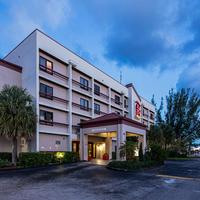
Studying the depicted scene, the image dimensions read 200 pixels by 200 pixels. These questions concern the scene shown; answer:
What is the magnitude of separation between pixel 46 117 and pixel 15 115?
484cm

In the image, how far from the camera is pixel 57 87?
26266mm

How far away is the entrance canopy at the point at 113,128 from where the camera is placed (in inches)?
902

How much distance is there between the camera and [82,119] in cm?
2967

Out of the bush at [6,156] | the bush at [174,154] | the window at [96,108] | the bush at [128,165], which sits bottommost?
the bush at [174,154]

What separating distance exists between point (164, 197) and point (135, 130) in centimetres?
1630

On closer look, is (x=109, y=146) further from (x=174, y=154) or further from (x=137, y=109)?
(x=174, y=154)

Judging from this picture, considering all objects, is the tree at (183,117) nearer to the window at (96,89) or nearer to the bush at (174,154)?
the bush at (174,154)

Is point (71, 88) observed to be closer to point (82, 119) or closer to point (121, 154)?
point (82, 119)

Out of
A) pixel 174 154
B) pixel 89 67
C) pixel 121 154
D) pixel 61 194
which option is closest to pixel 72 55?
pixel 89 67

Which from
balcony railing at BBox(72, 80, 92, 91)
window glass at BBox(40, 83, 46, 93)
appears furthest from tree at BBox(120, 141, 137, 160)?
balcony railing at BBox(72, 80, 92, 91)

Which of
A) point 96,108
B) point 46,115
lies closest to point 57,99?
point 46,115

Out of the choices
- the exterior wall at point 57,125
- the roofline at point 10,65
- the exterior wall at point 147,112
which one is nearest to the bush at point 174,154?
the exterior wall at point 147,112

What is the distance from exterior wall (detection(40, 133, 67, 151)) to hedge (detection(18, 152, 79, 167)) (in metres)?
1.66

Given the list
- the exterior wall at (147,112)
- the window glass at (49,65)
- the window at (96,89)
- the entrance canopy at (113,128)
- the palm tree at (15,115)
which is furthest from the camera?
the exterior wall at (147,112)
